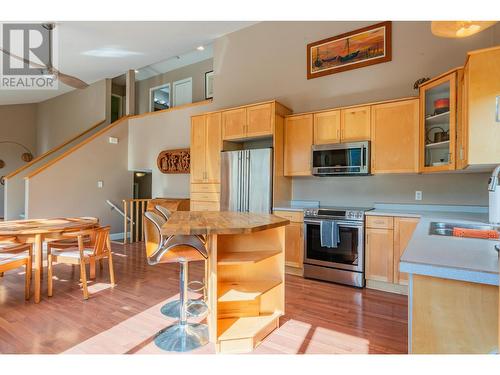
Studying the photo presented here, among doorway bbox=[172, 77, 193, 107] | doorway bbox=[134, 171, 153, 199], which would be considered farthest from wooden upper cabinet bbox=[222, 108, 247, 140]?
doorway bbox=[134, 171, 153, 199]

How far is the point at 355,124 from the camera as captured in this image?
359 centimetres

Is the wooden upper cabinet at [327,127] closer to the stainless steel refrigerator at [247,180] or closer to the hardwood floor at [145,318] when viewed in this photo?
the stainless steel refrigerator at [247,180]

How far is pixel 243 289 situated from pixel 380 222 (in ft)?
6.20

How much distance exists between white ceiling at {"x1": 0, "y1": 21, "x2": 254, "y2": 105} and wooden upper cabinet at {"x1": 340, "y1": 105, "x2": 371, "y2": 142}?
250 centimetres

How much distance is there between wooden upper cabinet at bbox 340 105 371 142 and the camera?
3.51 metres

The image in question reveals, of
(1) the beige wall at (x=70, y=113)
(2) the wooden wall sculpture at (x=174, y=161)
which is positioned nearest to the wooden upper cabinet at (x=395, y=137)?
(2) the wooden wall sculpture at (x=174, y=161)

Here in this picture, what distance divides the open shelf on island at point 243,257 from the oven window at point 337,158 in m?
1.80

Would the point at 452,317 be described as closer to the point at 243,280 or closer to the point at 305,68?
the point at 243,280

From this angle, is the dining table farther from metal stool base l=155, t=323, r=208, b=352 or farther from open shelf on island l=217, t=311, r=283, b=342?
open shelf on island l=217, t=311, r=283, b=342

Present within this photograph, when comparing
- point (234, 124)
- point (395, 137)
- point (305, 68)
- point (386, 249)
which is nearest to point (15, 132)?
point (234, 124)

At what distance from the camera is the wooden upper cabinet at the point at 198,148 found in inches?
185
